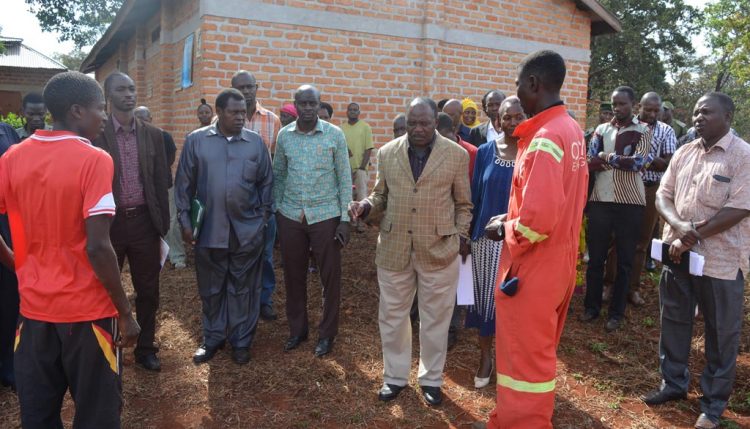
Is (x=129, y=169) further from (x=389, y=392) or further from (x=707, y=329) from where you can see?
(x=707, y=329)

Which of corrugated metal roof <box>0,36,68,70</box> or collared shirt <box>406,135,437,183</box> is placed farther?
corrugated metal roof <box>0,36,68,70</box>

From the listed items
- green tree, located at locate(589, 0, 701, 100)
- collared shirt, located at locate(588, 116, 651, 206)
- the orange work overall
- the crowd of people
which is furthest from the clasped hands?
green tree, located at locate(589, 0, 701, 100)

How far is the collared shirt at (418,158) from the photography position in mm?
3680

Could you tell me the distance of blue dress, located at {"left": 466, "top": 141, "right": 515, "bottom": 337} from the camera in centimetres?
386

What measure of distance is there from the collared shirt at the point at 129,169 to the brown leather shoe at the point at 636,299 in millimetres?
4795

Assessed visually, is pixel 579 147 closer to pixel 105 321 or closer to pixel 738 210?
pixel 738 210

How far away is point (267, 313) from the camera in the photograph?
5.32 metres

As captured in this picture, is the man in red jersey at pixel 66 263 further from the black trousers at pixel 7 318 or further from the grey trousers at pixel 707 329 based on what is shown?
the grey trousers at pixel 707 329

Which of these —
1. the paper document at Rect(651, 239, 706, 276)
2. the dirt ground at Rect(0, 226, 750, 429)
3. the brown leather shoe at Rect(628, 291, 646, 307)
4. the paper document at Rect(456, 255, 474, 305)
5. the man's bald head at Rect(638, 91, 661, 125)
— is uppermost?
the man's bald head at Rect(638, 91, 661, 125)

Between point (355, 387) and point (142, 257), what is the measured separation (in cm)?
180

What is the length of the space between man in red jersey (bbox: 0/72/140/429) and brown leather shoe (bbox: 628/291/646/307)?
5.05 meters

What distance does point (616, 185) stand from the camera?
198 inches

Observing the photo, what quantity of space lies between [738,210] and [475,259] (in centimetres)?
165

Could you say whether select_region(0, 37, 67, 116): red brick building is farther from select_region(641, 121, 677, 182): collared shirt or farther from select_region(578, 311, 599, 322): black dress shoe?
select_region(641, 121, 677, 182): collared shirt
